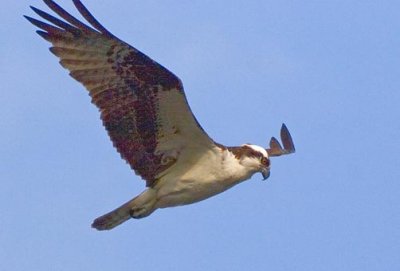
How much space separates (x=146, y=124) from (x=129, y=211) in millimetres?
1008

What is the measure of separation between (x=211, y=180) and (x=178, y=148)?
0.59 meters

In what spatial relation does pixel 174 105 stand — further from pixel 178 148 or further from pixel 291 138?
pixel 291 138

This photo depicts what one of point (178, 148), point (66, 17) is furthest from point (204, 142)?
point (66, 17)

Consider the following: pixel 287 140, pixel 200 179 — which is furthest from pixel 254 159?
pixel 287 140

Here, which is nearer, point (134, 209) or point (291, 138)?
point (134, 209)

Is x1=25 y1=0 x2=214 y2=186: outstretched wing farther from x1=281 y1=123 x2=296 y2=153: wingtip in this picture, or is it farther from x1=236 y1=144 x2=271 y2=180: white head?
x1=281 y1=123 x2=296 y2=153: wingtip

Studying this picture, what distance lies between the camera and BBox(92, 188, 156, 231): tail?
17.9 m

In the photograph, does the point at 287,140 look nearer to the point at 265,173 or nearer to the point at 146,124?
the point at 265,173

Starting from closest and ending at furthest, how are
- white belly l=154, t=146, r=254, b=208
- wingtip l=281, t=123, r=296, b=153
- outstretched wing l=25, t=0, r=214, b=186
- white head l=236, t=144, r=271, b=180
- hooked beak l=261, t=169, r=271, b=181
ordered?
outstretched wing l=25, t=0, r=214, b=186, white belly l=154, t=146, r=254, b=208, white head l=236, t=144, r=271, b=180, hooked beak l=261, t=169, r=271, b=181, wingtip l=281, t=123, r=296, b=153

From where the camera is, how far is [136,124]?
1773 cm

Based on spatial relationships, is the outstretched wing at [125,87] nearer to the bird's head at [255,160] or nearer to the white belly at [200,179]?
Result: the white belly at [200,179]

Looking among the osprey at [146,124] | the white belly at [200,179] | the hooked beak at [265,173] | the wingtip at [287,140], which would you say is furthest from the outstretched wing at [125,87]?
the wingtip at [287,140]

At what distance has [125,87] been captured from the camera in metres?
17.6

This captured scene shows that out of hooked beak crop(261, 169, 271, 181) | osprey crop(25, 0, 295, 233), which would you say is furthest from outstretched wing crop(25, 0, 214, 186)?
hooked beak crop(261, 169, 271, 181)
